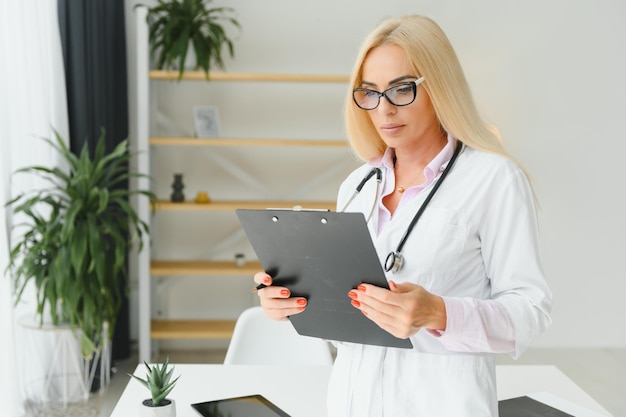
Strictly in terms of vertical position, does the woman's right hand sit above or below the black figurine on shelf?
above

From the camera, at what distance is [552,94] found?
15.8ft

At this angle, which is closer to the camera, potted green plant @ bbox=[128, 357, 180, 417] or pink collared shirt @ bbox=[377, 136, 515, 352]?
pink collared shirt @ bbox=[377, 136, 515, 352]

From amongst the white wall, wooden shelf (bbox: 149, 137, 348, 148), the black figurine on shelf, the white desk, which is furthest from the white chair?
the white wall

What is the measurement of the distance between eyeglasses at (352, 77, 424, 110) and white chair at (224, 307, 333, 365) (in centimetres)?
127

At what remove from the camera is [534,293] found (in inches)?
48.4

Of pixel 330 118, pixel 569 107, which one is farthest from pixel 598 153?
pixel 330 118

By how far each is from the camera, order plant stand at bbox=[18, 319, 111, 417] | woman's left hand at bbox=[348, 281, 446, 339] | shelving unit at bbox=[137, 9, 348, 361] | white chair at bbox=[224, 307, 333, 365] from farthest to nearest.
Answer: shelving unit at bbox=[137, 9, 348, 361]
plant stand at bbox=[18, 319, 111, 417]
white chair at bbox=[224, 307, 333, 365]
woman's left hand at bbox=[348, 281, 446, 339]

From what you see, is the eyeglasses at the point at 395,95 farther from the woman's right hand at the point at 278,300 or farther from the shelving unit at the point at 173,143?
the shelving unit at the point at 173,143

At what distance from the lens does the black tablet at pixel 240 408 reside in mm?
1715

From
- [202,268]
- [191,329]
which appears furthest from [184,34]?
[191,329]

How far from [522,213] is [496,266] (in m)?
0.11

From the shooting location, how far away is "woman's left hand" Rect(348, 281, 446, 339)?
1137 millimetres

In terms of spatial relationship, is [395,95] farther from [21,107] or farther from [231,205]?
[231,205]

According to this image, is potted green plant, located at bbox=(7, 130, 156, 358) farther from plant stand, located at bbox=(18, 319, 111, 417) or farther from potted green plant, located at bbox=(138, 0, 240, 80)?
potted green plant, located at bbox=(138, 0, 240, 80)
